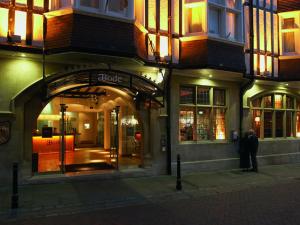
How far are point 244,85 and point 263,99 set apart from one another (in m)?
1.93

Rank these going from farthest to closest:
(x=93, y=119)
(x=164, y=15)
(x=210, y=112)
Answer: (x=93, y=119) → (x=210, y=112) → (x=164, y=15)

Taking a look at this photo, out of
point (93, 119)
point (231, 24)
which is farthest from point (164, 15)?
point (93, 119)

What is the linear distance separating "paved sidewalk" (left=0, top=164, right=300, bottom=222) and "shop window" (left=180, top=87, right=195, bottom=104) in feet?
9.51

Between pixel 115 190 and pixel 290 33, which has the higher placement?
pixel 290 33

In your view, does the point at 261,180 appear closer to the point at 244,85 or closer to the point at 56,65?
the point at 244,85

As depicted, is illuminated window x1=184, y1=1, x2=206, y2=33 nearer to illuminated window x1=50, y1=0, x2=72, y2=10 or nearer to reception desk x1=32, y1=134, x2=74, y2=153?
illuminated window x1=50, y1=0, x2=72, y2=10

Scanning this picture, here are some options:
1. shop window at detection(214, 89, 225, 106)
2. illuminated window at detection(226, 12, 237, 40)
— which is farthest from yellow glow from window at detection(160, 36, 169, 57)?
shop window at detection(214, 89, 225, 106)

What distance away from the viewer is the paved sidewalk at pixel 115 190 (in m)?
7.85

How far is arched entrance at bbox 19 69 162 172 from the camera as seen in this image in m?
10.1

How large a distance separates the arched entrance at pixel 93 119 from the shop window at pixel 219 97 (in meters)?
3.58

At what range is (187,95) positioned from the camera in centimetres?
1326

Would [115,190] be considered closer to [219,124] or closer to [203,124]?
[203,124]

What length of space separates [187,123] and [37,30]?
664cm

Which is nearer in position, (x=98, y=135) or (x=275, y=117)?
(x=275, y=117)
